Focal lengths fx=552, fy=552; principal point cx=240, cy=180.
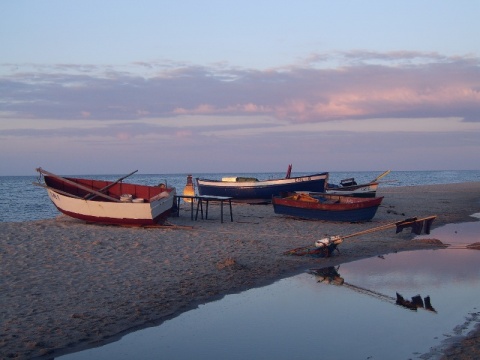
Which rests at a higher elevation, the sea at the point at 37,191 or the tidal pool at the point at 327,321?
the tidal pool at the point at 327,321

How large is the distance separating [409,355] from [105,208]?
44.3 feet

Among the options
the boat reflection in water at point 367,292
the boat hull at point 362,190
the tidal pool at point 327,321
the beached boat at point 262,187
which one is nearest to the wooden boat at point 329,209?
the beached boat at point 262,187

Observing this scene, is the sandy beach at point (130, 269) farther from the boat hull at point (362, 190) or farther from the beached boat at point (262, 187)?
the boat hull at point (362, 190)

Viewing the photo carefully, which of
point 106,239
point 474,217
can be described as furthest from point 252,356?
point 474,217

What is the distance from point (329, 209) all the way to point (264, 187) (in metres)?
8.10

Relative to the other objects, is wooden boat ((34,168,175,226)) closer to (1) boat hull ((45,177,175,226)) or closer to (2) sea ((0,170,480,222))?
(1) boat hull ((45,177,175,226))

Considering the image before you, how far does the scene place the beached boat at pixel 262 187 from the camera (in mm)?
29114

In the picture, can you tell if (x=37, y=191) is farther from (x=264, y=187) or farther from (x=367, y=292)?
(x=367, y=292)

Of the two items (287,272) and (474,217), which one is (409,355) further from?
(474,217)

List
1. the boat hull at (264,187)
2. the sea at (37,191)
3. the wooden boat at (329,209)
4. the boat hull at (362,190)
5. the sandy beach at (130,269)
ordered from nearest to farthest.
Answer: the sandy beach at (130,269) < the wooden boat at (329,209) < the boat hull at (264,187) < the boat hull at (362,190) < the sea at (37,191)

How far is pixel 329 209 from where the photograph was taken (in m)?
22.3

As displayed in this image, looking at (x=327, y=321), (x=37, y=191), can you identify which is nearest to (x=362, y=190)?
(x=327, y=321)

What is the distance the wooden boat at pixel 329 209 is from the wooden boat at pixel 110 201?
204 inches

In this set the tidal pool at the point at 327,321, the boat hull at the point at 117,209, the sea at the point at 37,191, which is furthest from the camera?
the sea at the point at 37,191
